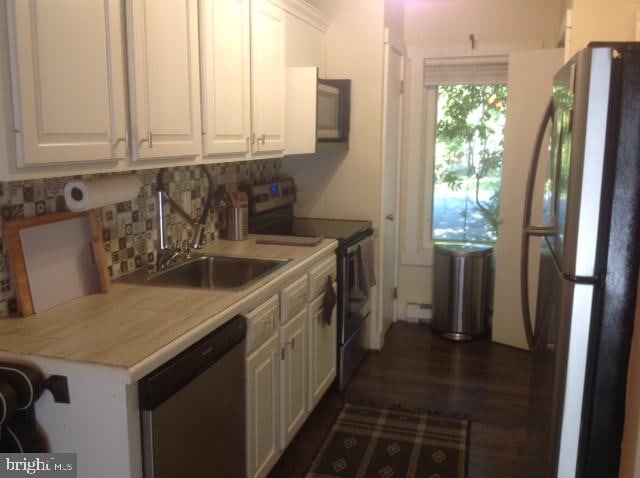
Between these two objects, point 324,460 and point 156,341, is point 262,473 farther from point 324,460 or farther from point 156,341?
point 156,341

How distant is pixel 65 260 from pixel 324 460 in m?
1.45

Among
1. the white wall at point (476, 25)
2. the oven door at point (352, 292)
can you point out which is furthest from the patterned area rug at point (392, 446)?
the white wall at point (476, 25)

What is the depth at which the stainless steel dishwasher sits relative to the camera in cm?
155

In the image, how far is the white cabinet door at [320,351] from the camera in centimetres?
290

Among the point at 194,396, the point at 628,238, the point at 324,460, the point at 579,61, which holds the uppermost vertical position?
the point at 579,61

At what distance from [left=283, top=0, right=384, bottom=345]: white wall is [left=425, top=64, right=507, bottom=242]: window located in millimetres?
799

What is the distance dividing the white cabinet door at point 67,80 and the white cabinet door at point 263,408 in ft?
3.10

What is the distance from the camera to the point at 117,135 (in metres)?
1.79

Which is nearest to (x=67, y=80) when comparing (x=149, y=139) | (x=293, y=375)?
(x=149, y=139)

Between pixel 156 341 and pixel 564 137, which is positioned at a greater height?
pixel 564 137

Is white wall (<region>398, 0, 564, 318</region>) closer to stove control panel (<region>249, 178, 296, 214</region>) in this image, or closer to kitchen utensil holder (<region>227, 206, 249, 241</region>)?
stove control panel (<region>249, 178, 296, 214</region>)

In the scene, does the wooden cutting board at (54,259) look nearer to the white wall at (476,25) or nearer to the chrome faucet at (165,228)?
the chrome faucet at (165,228)

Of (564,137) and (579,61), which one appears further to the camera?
(564,137)

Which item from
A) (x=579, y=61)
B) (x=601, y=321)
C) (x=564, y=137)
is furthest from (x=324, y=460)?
(x=579, y=61)
